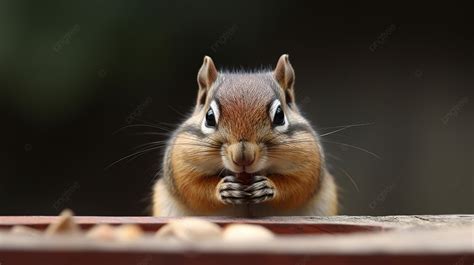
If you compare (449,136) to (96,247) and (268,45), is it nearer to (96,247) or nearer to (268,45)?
(268,45)

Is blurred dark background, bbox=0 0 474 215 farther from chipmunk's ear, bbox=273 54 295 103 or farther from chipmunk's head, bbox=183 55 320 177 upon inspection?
chipmunk's head, bbox=183 55 320 177

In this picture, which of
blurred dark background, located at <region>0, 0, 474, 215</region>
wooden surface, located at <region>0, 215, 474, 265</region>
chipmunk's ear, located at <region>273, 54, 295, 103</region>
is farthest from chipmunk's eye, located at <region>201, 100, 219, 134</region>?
blurred dark background, located at <region>0, 0, 474, 215</region>

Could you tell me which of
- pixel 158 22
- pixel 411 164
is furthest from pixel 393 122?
pixel 158 22

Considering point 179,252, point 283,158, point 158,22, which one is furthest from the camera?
point 158,22

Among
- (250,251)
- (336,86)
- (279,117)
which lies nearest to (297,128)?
(279,117)

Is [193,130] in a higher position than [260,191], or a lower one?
higher

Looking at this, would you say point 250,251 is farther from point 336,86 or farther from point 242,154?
A: point 336,86

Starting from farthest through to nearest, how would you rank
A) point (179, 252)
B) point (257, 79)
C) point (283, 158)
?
1. point (257, 79)
2. point (283, 158)
3. point (179, 252)
